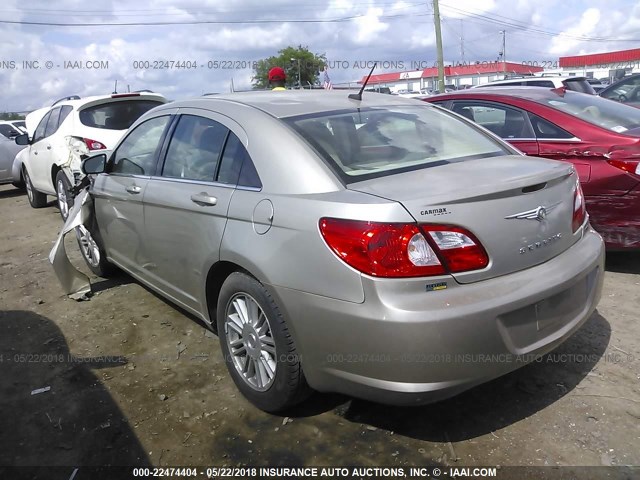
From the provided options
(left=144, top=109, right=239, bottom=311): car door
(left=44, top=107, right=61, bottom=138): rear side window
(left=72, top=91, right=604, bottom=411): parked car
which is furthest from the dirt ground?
(left=44, top=107, right=61, bottom=138): rear side window

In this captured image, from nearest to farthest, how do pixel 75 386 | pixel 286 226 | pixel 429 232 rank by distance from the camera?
pixel 429 232 < pixel 286 226 < pixel 75 386

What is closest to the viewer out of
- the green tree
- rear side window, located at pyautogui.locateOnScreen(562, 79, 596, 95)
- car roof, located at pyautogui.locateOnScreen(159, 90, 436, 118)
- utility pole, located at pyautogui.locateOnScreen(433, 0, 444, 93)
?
car roof, located at pyautogui.locateOnScreen(159, 90, 436, 118)

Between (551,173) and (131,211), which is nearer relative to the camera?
A: (551,173)

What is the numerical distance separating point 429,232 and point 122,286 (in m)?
3.64

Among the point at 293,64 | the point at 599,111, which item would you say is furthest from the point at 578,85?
the point at 293,64

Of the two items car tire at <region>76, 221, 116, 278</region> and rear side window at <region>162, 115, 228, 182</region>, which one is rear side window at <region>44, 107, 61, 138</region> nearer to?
car tire at <region>76, 221, 116, 278</region>

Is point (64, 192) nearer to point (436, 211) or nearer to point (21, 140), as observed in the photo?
point (21, 140)

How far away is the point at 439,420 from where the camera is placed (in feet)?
9.23

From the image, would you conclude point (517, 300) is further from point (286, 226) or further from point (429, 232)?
point (286, 226)

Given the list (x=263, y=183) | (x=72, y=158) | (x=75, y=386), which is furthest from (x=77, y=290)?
(x=263, y=183)

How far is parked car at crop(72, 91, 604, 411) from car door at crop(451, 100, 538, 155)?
1696 millimetres

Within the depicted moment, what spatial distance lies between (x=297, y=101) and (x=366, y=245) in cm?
139

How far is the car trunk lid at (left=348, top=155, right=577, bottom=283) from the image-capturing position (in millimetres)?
2314

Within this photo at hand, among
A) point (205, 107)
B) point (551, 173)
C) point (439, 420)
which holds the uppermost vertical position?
point (205, 107)
